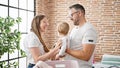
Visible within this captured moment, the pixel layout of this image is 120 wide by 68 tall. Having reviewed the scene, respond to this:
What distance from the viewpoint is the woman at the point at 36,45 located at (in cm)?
302

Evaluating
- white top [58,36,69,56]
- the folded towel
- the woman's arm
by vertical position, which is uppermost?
white top [58,36,69,56]

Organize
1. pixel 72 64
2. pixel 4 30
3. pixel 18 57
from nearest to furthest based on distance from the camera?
pixel 72 64 < pixel 4 30 < pixel 18 57

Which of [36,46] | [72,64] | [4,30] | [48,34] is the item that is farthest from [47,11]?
[72,64]

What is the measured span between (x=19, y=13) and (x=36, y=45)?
2.78 meters

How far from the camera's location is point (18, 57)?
5.58 m

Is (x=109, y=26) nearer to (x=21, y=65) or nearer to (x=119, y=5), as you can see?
(x=119, y=5)

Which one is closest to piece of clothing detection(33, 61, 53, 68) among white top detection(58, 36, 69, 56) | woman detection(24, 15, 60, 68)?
white top detection(58, 36, 69, 56)

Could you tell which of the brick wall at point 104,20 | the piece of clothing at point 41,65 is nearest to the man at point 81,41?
the piece of clothing at point 41,65

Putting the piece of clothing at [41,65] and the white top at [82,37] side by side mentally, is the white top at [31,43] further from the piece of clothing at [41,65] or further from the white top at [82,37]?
the piece of clothing at [41,65]

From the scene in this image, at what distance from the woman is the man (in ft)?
0.73

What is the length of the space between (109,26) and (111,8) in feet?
1.58

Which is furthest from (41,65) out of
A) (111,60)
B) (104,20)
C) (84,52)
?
(104,20)

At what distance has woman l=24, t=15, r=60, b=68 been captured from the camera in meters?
3.02

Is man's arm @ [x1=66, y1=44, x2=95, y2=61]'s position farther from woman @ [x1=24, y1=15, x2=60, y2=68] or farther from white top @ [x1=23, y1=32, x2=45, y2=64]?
white top @ [x1=23, y1=32, x2=45, y2=64]
